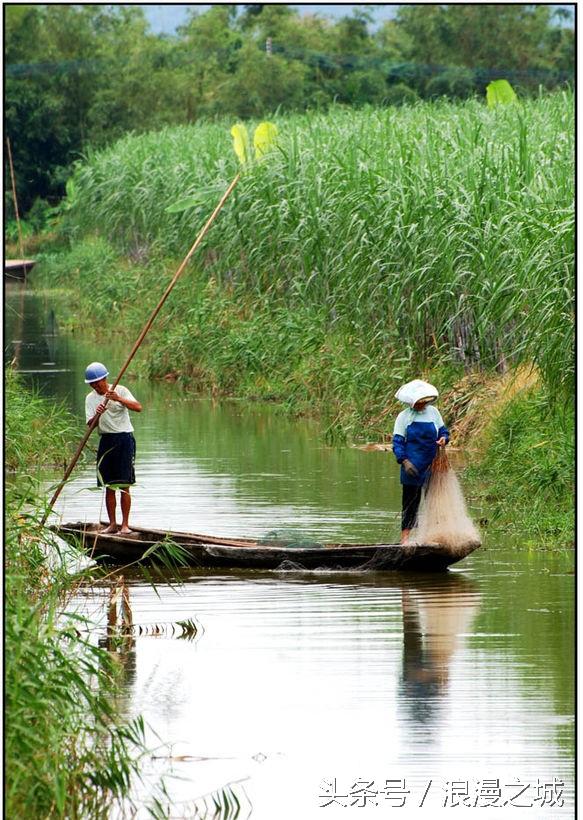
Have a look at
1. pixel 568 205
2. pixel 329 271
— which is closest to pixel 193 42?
pixel 329 271

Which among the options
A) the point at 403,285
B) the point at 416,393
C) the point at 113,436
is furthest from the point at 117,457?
the point at 403,285

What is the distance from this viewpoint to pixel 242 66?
39.2 m

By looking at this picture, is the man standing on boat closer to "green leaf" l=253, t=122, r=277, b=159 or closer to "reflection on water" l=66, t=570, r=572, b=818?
"reflection on water" l=66, t=570, r=572, b=818

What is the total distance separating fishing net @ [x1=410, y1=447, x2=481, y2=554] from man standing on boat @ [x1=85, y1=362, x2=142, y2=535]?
1916mm

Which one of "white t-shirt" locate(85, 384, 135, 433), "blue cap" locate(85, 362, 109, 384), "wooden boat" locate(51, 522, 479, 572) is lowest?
"wooden boat" locate(51, 522, 479, 572)

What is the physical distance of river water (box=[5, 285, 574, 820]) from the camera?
6.20 m

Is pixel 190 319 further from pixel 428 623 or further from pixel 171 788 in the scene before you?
pixel 171 788

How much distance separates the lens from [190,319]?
67.0 feet

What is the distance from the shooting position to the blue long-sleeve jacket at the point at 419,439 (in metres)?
10.1

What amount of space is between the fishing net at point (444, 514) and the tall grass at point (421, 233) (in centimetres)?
181

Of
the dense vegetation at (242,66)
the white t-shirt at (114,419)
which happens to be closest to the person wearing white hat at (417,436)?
the white t-shirt at (114,419)

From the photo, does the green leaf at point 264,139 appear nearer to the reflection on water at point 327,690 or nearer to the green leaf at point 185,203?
the green leaf at point 185,203

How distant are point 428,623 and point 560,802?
271 cm

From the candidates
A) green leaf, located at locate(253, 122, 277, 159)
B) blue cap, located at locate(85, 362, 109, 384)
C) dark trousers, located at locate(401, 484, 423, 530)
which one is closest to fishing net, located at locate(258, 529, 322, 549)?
dark trousers, located at locate(401, 484, 423, 530)
